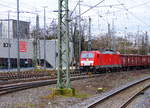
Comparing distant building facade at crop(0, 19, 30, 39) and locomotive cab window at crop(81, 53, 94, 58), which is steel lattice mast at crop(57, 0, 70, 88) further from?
distant building facade at crop(0, 19, 30, 39)

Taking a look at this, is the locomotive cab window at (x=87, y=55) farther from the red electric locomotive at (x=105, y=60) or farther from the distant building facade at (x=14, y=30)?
the distant building facade at (x=14, y=30)

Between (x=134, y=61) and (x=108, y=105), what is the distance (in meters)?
43.6

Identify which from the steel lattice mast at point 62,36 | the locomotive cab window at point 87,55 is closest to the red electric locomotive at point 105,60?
the locomotive cab window at point 87,55

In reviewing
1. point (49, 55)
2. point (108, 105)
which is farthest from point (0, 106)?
point (49, 55)

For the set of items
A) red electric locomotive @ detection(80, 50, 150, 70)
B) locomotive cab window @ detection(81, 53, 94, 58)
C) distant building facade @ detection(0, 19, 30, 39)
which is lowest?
red electric locomotive @ detection(80, 50, 150, 70)

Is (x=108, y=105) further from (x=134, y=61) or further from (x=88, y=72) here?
(x=134, y=61)

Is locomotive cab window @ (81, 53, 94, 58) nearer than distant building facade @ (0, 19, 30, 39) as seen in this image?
Yes

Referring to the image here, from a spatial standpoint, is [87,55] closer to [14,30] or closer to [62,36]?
[62,36]

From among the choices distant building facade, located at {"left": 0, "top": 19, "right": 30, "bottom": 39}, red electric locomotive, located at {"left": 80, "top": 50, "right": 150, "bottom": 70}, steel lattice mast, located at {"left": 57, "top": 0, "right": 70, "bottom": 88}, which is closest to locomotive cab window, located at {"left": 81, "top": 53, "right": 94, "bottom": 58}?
red electric locomotive, located at {"left": 80, "top": 50, "right": 150, "bottom": 70}

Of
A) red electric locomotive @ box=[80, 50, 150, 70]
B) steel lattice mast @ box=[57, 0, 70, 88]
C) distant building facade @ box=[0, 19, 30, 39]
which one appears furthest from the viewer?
distant building facade @ box=[0, 19, 30, 39]

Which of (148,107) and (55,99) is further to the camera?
(55,99)

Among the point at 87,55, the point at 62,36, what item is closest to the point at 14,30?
the point at 87,55

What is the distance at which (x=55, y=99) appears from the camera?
16.1 m

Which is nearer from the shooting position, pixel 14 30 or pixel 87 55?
pixel 87 55
